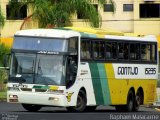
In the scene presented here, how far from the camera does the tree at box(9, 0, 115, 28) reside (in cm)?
4859

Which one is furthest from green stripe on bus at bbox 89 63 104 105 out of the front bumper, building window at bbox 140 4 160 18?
building window at bbox 140 4 160 18

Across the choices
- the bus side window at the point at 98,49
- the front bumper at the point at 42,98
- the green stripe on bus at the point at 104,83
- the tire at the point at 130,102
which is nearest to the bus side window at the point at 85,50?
the bus side window at the point at 98,49

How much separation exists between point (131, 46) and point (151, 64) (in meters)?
2.00

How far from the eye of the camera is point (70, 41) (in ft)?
98.2

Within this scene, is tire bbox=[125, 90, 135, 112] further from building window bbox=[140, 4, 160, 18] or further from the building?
building window bbox=[140, 4, 160, 18]

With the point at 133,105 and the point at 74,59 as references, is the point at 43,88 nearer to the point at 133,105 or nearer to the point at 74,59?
the point at 74,59

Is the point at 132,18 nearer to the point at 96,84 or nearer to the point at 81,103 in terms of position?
the point at 96,84

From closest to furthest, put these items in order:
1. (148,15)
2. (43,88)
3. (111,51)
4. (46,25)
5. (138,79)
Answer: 1. (43,88)
2. (111,51)
3. (138,79)
4. (46,25)
5. (148,15)

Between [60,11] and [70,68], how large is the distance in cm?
1944

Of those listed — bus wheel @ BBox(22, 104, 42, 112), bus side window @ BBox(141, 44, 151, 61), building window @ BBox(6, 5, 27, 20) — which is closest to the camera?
bus wheel @ BBox(22, 104, 42, 112)

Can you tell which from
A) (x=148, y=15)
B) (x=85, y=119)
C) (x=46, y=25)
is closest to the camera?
(x=85, y=119)

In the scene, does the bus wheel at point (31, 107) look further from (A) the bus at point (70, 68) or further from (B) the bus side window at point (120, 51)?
(B) the bus side window at point (120, 51)

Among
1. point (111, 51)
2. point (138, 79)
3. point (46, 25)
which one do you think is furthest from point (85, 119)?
point (46, 25)

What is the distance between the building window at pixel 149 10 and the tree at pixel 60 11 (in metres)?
23.6
